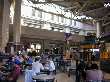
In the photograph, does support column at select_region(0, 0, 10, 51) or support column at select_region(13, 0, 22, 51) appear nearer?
support column at select_region(0, 0, 10, 51)

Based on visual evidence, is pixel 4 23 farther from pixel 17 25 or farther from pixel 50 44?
pixel 50 44

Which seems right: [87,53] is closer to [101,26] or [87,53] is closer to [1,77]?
[1,77]

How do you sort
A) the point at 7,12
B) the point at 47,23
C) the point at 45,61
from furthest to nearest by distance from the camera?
1. the point at 47,23
2. the point at 7,12
3. the point at 45,61

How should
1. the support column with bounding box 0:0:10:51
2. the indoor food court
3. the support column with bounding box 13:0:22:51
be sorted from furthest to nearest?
the support column with bounding box 13:0:22:51
the support column with bounding box 0:0:10:51
the indoor food court

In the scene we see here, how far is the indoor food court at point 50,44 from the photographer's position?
11.8m

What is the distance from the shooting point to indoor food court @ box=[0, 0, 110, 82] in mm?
11831

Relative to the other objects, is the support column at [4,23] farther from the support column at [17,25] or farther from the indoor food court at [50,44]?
the support column at [17,25]

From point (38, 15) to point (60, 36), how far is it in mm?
4720

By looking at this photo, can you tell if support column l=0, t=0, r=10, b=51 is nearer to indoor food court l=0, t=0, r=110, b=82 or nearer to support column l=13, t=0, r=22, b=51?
indoor food court l=0, t=0, r=110, b=82

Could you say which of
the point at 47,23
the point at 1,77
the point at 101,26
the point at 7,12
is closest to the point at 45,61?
the point at 1,77

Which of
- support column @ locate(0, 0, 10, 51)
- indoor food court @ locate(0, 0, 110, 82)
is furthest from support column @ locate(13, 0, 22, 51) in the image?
support column @ locate(0, 0, 10, 51)

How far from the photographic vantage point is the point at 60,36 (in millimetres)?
38656

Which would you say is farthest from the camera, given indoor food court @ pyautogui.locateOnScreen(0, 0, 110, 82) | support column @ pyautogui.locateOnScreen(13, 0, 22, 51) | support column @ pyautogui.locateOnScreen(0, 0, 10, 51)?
support column @ pyautogui.locateOnScreen(13, 0, 22, 51)

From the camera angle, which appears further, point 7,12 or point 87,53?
point 7,12
